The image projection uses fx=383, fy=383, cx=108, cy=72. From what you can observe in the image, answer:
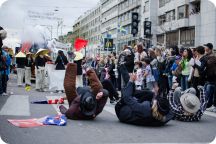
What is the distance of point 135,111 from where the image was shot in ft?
24.4

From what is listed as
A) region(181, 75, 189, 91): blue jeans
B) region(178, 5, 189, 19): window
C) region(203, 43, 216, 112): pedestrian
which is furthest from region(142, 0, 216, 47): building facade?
region(203, 43, 216, 112): pedestrian

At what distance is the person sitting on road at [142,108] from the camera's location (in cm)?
734

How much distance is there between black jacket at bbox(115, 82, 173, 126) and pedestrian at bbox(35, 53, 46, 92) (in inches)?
343

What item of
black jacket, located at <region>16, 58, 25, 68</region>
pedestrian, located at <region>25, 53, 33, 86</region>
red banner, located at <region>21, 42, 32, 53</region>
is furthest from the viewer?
red banner, located at <region>21, 42, 32, 53</region>

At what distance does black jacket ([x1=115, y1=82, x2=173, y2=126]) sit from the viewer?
7363 millimetres

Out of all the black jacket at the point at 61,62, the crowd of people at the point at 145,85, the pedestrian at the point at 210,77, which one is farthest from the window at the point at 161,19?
the pedestrian at the point at 210,77

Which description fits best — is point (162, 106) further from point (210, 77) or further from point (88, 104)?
point (210, 77)

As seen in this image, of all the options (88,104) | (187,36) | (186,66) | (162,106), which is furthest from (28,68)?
(187,36)

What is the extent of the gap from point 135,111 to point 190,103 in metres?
1.46

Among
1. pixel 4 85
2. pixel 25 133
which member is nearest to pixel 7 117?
pixel 25 133

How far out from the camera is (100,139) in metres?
6.16

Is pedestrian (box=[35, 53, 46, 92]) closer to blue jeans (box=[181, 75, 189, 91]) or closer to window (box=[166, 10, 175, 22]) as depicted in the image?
blue jeans (box=[181, 75, 189, 91])

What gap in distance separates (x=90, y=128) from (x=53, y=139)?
3.94 feet

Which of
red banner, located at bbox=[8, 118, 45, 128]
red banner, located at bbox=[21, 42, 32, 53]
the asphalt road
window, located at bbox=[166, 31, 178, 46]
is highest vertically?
window, located at bbox=[166, 31, 178, 46]
